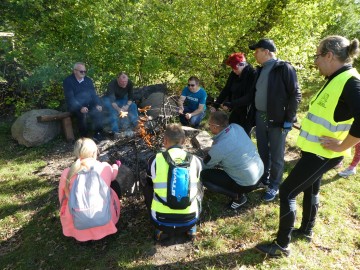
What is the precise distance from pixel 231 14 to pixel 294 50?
5.55 feet

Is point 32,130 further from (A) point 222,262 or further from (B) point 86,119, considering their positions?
(A) point 222,262

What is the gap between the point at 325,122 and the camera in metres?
2.60

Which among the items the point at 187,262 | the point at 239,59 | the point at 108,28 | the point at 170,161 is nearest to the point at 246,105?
the point at 239,59

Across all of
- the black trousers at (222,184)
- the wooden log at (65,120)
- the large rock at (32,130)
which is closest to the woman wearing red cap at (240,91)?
the black trousers at (222,184)

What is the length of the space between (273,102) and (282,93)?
0.16 meters

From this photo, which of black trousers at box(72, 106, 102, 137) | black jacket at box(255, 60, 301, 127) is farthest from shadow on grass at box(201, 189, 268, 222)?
black trousers at box(72, 106, 102, 137)

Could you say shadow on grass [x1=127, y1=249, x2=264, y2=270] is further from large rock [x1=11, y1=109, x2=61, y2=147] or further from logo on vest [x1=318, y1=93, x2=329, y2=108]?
large rock [x1=11, y1=109, x2=61, y2=147]

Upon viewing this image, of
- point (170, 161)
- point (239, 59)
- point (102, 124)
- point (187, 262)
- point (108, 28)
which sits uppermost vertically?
point (108, 28)

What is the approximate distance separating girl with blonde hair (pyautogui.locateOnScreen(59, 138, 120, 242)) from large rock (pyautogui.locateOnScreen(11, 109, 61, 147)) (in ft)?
12.3

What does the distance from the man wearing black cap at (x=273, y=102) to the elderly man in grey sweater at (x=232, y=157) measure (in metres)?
0.38

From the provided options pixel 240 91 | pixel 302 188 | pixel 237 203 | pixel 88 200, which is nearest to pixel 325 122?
pixel 302 188

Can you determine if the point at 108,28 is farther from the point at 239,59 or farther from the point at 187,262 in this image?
the point at 187,262

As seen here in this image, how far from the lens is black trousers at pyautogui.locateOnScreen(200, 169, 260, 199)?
385 centimetres

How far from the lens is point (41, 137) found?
6.54 meters
